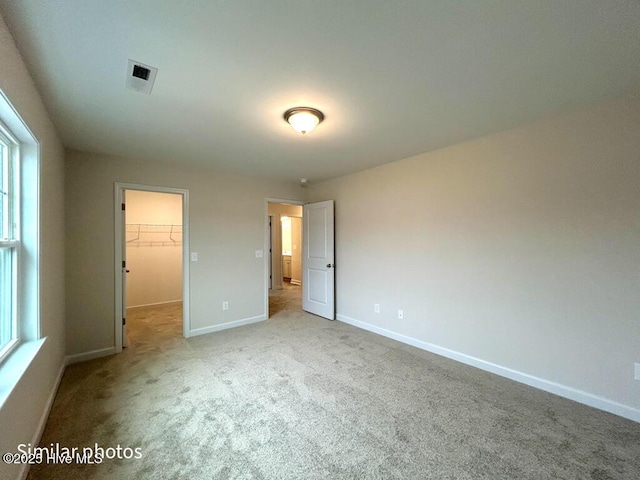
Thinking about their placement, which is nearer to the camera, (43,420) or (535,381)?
(43,420)

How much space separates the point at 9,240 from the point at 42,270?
0.37 meters

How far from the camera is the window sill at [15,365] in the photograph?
1.35 m

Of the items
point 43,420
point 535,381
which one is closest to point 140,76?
point 43,420

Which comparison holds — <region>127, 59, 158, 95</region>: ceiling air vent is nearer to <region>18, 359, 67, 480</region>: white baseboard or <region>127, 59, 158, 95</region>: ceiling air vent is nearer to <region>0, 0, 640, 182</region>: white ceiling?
<region>0, 0, 640, 182</region>: white ceiling

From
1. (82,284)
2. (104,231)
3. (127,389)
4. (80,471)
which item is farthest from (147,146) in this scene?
(80,471)

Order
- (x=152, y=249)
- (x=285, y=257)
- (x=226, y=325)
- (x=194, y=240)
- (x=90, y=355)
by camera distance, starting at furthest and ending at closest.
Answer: (x=285, y=257) < (x=152, y=249) < (x=226, y=325) < (x=194, y=240) < (x=90, y=355)

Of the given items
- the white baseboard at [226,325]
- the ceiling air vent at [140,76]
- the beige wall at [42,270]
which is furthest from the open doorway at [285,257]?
the ceiling air vent at [140,76]

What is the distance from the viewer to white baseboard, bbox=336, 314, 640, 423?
204 centimetres

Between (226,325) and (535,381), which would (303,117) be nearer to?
(535,381)

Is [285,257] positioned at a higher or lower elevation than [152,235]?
lower

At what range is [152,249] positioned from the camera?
5492 mm

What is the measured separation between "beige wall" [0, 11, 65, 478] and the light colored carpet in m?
0.26

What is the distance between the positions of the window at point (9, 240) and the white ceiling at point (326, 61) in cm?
52

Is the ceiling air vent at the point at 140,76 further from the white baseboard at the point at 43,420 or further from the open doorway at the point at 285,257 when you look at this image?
the open doorway at the point at 285,257
